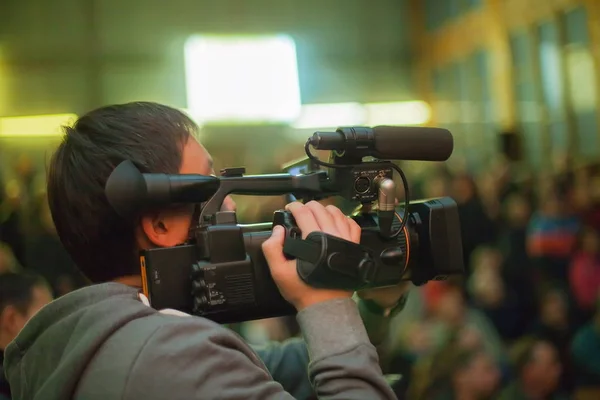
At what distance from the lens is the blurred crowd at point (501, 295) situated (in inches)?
104

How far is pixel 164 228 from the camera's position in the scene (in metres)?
0.85

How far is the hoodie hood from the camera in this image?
0.73m

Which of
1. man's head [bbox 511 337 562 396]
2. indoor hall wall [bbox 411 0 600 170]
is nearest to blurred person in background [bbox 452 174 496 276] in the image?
man's head [bbox 511 337 562 396]

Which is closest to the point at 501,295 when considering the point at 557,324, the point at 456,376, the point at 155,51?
the point at 557,324

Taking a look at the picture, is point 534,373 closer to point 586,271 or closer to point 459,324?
point 459,324

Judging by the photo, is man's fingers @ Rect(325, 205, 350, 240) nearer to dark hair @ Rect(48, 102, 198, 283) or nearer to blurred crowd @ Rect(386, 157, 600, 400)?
dark hair @ Rect(48, 102, 198, 283)

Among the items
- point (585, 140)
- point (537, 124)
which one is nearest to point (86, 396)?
point (585, 140)

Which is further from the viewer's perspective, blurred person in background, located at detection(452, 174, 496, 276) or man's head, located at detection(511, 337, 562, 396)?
blurred person in background, located at detection(452, 174, 496, 276)

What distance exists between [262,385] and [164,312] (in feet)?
0.48

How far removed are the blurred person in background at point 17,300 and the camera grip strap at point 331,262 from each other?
46.1 inches

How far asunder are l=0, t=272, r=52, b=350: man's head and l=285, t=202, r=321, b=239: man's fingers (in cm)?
113

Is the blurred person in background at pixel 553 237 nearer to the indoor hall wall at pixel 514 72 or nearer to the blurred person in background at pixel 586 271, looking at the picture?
the blurred person in background at pixel 586 271

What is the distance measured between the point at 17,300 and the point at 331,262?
1.39 m

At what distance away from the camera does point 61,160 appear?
84cm
